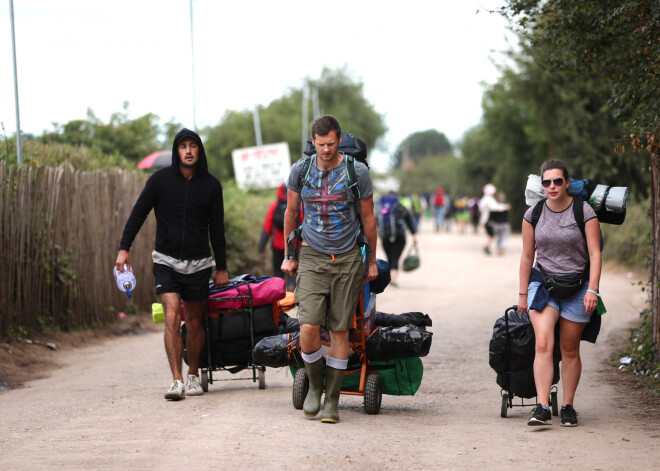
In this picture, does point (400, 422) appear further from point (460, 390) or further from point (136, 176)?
point (136, 176)

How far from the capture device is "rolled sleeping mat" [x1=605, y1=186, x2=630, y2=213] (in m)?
6.37

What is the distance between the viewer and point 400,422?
261 inches

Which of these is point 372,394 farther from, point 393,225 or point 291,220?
point 393,225

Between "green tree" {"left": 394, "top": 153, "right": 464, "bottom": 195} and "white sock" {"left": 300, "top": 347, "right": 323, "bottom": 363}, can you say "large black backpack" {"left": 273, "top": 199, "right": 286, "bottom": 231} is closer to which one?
"white sock" {"left": 300, "top": 347, "right": 323, "bottom": 363}

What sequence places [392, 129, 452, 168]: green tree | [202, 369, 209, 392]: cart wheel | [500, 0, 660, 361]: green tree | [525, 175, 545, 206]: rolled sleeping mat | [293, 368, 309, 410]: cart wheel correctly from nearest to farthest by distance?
1. [525, 175, 545, 206]: rolled sleeping mat
2. [293, 368, 309, 410]: cart wheel
3. [500, 0, 660, 361]: green tree
4. [202, 369, 209, 392]: cart wheel
5. [392, 129, 452, 168]: green tree

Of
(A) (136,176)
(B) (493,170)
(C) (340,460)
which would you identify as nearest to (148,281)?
(A) (136,176)

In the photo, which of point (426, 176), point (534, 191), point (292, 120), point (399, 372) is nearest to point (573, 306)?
point (534, 191)

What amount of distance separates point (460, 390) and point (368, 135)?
5826cm

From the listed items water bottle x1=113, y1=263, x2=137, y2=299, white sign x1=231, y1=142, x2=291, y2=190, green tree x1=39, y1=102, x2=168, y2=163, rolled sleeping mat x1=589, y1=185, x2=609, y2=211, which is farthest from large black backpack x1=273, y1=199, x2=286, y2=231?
white sign x1=231, y1=142, x2=291, y2=190

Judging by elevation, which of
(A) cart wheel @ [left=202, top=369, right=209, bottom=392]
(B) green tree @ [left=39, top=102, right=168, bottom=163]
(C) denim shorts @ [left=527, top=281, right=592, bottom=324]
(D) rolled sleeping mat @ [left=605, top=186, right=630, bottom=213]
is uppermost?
(B) green tree @ [left=39, top=102, right=168, bottom=163]

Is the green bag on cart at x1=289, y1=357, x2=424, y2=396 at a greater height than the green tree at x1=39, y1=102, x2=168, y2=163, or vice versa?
the green tree at x1=39, y1=102, x2=168, y2=163

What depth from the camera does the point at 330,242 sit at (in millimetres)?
6461

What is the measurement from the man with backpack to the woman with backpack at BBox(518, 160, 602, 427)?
113 cm

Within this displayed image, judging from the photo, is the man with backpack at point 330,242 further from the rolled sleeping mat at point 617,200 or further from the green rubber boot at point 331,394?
the rolled sleeping mat at point 617,200
